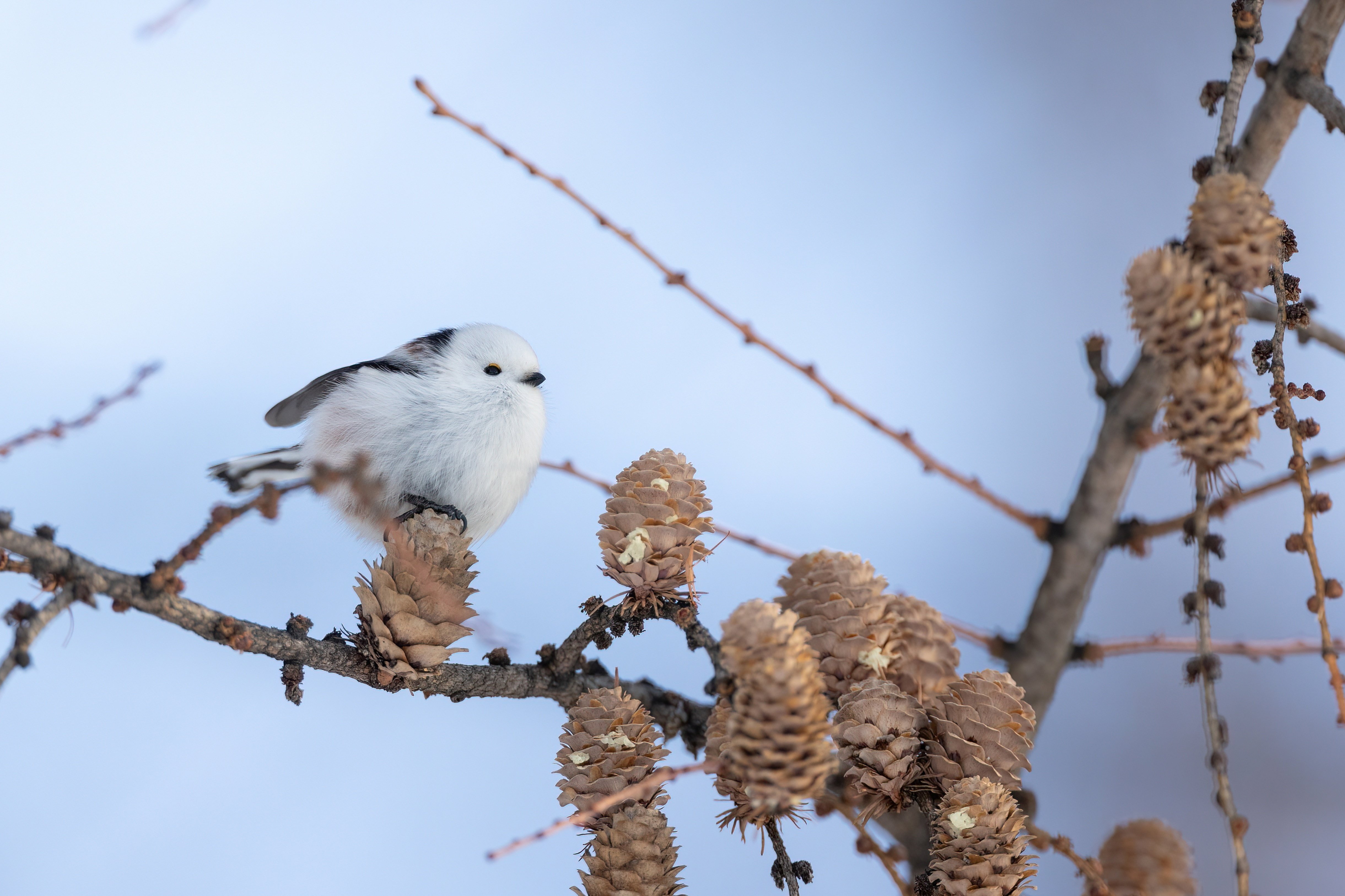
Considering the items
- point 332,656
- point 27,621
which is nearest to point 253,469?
point 332,656

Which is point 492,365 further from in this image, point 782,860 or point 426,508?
point 782,860

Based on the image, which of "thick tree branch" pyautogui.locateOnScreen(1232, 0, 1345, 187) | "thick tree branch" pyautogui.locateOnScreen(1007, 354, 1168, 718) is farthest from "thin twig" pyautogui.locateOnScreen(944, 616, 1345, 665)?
"thick tree branch" pyautogui.locateOnScreen(1232, 0, 1345, 187)

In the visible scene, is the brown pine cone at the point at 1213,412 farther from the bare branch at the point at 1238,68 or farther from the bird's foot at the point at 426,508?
the bird's foot at the point at 426,508

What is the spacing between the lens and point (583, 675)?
0.60m

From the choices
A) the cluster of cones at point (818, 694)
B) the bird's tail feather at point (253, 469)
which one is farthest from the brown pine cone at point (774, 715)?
the bird's tail feather at point (253, 469)

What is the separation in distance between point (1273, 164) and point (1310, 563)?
0.29 m

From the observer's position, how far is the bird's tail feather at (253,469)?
2.35ft

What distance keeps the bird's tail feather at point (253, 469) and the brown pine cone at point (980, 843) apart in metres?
0.52

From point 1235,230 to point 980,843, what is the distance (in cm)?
26

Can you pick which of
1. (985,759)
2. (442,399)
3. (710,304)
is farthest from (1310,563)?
(442,399)

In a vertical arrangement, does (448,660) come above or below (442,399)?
below

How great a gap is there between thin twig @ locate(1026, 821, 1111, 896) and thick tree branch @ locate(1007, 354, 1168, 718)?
0.32 metres

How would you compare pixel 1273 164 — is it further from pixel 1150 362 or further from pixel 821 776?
pixel 821 776

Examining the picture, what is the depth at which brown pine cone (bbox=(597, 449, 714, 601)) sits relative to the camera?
431mm
